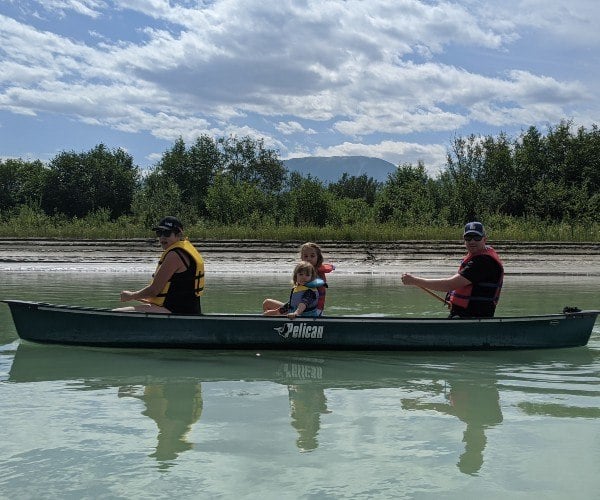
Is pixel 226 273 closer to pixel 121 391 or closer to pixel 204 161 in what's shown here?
pixel 121 391

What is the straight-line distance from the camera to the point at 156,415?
19.9 feet

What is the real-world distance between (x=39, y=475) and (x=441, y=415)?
3219 mm

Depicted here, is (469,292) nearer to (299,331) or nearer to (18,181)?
(299,331)

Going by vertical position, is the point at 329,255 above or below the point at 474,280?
below

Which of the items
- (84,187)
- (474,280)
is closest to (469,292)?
(474,280)

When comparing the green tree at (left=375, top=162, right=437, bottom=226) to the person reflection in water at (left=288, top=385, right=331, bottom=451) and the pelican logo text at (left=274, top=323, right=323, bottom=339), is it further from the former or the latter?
the person reflection in water at (left=288, top=385, right=331, bottom=451)

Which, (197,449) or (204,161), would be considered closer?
(197,449)

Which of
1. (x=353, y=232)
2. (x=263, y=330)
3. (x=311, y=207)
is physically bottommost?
(x=263, y=330)

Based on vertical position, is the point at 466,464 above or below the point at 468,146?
below

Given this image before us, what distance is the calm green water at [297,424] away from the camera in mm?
4484

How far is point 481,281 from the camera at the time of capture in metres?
8.52

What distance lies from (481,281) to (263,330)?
8.73ft

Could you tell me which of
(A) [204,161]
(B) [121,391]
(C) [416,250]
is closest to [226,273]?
(C) [416,250]

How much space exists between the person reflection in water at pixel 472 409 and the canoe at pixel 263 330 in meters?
1.35
